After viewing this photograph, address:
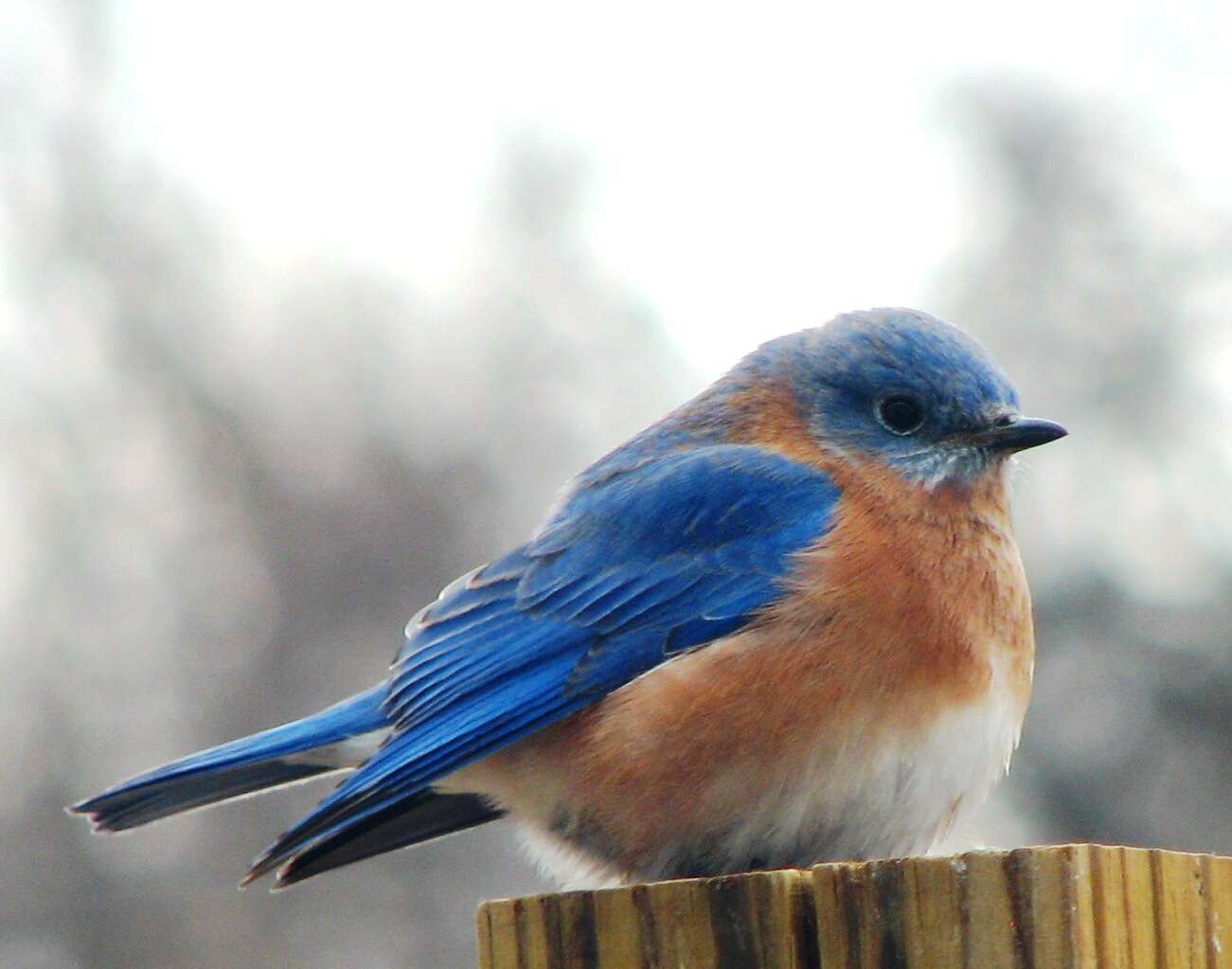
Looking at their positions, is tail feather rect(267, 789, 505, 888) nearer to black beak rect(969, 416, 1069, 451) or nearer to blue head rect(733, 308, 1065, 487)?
blue head rect(733, 308, 1065, 487)

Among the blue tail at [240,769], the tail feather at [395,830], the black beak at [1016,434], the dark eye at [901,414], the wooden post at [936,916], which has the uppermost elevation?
the dark eye at [901,414]

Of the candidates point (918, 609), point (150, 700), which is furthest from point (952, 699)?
point (150, 700)

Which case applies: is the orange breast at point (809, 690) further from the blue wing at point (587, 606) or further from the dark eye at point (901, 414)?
the dark eye at point (901, 414)

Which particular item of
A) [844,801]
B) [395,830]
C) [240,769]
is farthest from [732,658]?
[240,769]

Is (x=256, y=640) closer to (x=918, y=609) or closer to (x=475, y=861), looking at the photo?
(x=475, y=861)

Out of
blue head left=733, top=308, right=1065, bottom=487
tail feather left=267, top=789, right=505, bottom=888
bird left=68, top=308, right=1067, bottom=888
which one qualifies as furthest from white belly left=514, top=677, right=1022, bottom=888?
blue head left=733, top=308, right=1065, bottom=487

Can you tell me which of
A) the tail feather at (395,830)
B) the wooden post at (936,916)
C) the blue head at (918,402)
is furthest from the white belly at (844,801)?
the wooden post at (936,916)
